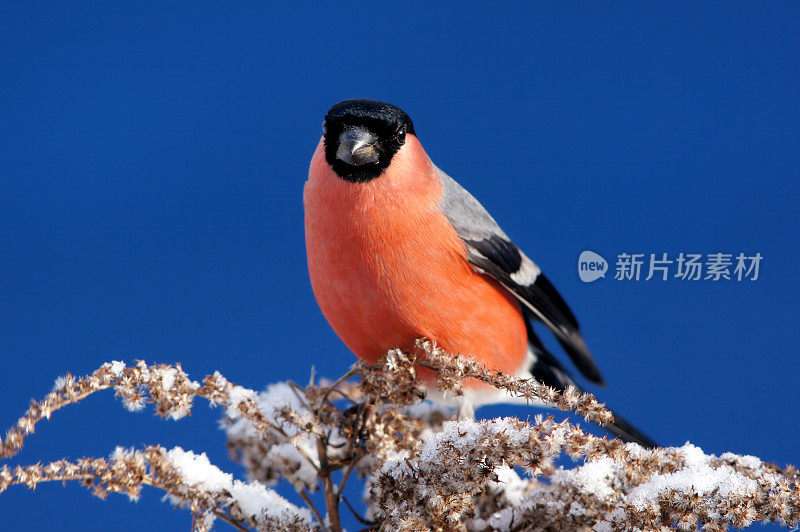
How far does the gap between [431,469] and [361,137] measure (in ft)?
2.54

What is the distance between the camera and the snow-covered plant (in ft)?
3.11

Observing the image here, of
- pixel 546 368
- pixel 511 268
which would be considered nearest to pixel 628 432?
pixel 546 368

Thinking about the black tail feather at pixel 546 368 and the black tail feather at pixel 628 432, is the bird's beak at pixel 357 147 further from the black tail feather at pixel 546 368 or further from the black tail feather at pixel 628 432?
the black tail feather at pixel 628 432

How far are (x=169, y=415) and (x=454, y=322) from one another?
2.44 feet

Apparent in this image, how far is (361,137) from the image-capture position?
1501 millimetres

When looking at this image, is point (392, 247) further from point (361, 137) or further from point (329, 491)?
point (329, 491)

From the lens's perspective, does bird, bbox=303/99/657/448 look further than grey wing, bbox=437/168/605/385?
No

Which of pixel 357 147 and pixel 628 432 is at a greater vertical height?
pixel 357 147

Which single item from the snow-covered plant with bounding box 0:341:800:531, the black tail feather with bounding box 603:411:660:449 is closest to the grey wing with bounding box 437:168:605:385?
the black tail feather with bounding box 603:411:660:449

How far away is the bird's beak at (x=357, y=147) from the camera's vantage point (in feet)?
4.86

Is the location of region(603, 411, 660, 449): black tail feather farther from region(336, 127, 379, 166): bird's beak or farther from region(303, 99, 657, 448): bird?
region(336, 127, 379, 166): bird's beak

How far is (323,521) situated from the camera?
3.85 feet

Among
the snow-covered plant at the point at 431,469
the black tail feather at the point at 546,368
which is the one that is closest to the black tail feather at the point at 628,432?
the black tail feather at the point at 546,368

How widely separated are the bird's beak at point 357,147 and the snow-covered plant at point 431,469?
0.47 metres
